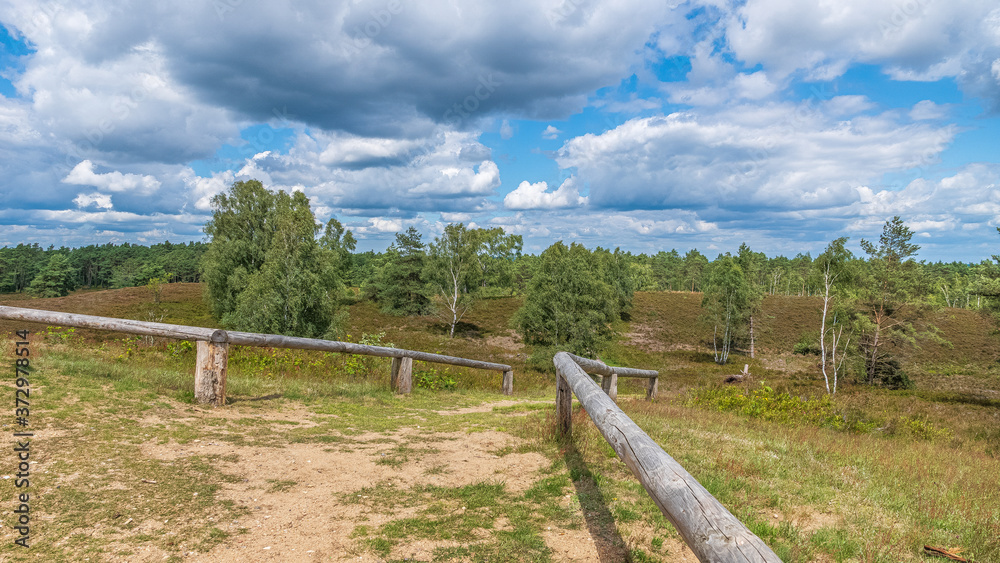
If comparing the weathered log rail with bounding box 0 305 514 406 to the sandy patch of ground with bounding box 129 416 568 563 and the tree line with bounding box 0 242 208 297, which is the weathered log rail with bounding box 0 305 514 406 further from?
the tree line with bounding box 0 242 208 297

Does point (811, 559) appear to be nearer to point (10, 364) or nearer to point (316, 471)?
point (316, 471)

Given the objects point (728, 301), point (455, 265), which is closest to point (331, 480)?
point (455, 265)

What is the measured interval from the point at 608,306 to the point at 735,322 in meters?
21.3

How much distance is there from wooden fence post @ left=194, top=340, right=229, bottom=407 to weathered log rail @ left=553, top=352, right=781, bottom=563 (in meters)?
4.83

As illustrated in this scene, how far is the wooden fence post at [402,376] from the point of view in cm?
901

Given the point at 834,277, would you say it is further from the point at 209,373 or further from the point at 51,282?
the point at 51,282

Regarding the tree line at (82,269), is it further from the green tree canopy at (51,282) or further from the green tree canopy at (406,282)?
the green tree canopy at (406,282)

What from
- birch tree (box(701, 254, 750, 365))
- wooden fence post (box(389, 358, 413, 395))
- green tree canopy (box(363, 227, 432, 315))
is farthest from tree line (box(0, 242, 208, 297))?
wooden fence post (box(389, 358, 413, 395))

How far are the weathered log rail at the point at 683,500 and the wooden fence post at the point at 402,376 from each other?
560 centimetres

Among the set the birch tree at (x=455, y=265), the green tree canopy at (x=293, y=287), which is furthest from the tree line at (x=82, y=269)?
the green tree canopy at (x=293, y=287)

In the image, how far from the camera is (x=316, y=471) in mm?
4219

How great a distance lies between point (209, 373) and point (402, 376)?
361 cm

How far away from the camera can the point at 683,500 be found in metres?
2.22

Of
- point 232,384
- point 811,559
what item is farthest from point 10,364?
point 811,559
